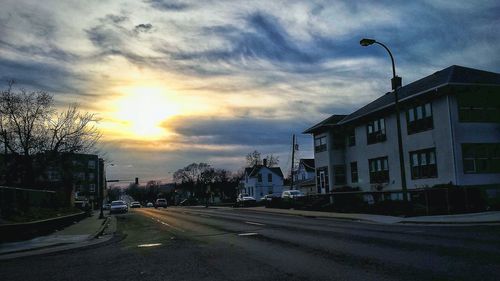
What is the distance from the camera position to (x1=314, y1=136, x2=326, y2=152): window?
48.4 meters

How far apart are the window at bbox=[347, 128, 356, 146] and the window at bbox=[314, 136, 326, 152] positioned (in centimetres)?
339

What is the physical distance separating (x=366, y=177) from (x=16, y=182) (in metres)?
33.4

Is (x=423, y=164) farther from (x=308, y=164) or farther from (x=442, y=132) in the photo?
(x=308, y=164)

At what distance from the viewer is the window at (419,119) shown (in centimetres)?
3312

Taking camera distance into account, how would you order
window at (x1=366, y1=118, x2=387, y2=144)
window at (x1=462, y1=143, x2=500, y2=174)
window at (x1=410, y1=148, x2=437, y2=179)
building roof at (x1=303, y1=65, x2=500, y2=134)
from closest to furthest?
building roof at (x1=303, y1=65, x2=500, y2=134) → window at (x1=462, y1=143, x2=500, y2=174) → window at (x1=410, y1=148, x2=437, y2=179) → window at (x1=366, y1=118, x2=387, y2=144)

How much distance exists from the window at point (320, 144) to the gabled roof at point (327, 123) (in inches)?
39.4

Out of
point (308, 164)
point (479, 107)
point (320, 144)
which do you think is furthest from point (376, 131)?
point (308, 164)

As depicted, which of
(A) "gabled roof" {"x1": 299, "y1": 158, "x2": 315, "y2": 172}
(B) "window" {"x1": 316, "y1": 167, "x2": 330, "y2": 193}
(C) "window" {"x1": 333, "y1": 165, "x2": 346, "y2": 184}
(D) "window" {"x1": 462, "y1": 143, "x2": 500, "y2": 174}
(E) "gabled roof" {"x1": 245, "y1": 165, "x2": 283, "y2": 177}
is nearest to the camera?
(D) "window" {"x1": 462, "y1": 143, "x2": 500, "y2": 174}

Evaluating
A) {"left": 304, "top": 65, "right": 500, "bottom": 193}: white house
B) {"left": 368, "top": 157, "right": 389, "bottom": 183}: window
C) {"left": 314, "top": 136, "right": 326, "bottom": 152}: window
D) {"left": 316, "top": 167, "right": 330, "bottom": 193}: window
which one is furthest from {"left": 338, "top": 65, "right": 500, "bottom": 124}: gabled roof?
{"left": 316, "top": 167, "right": 330, "bottom": 193}: window

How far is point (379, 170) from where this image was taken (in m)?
39.8

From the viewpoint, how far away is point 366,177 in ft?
137

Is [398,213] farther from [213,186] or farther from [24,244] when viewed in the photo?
[213,186]

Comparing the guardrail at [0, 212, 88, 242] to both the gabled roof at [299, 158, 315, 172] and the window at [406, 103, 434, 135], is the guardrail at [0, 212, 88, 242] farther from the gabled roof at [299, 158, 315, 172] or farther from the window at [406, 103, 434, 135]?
the gabled roof at [299, 158, 315, 172]

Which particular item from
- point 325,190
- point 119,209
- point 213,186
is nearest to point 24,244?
point 325,190
